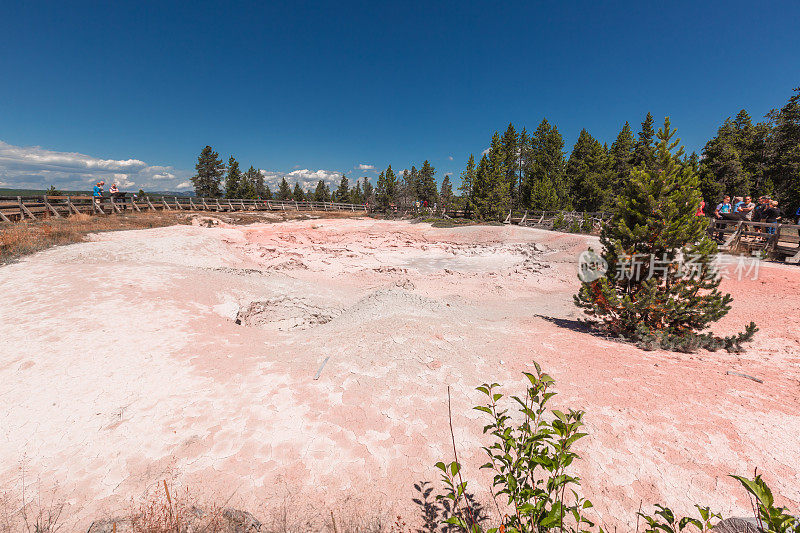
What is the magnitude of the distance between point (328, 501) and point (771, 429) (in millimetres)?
4870

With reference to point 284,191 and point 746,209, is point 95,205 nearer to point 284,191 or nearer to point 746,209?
point 746,209

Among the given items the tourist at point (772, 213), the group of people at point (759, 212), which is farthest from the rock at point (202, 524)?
the tourist at point (772, 213)

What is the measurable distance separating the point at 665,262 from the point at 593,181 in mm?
45463

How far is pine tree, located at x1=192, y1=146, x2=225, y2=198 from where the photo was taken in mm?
61094

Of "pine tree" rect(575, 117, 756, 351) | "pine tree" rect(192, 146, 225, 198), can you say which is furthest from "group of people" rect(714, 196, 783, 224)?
"pine tree" rect(192, 146, 225, 198)

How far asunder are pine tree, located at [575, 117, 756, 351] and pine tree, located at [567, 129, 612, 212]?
45.0 metres

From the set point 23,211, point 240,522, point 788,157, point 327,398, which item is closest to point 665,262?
point 327,398

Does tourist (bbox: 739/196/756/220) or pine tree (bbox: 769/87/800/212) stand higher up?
pine tree (bbox: 769/87/800/212)

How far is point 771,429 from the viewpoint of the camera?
3.52m

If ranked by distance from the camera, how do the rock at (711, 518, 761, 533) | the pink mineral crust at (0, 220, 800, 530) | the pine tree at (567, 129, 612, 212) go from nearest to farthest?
the rock at (711, 518, 761, 533)
the pink mineral crust at (0, 220, 800, 530)
the pine tree at (567, 129, 612, 212)

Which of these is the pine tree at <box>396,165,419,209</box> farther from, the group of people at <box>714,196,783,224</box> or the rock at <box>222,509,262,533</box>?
the rock at <box>222,509,262,533</box>

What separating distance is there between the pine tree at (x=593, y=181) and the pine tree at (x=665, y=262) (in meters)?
45.0

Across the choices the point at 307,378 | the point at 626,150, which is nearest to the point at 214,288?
the point at 307,378

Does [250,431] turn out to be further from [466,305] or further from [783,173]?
[783,173]
